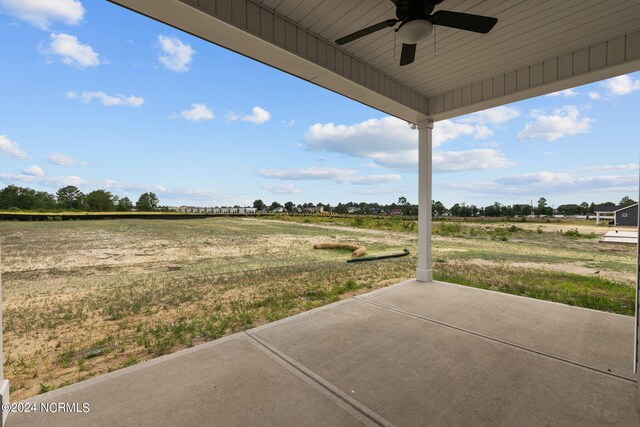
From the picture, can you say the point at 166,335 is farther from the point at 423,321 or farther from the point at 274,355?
the point at 423,321

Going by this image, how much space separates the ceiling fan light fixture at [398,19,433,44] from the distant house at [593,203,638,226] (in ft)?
38.1

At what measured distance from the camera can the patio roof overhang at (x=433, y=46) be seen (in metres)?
1.99

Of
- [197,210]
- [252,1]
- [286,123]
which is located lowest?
[197,210]

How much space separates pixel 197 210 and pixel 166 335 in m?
7.24

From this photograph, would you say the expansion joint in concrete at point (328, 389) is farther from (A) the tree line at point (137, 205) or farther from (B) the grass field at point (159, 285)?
(A) the tree line at point (137, 205)

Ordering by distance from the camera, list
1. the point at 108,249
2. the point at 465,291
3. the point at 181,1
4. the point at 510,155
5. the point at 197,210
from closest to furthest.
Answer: the point at 181,1 < the point at 465,291 < the point at 108,249 < the point at 197,210 < the point at 510,155

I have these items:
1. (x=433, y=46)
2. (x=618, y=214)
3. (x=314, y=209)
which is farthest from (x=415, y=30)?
(x=314, y=209)

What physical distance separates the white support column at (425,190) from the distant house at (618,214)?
9.56 m

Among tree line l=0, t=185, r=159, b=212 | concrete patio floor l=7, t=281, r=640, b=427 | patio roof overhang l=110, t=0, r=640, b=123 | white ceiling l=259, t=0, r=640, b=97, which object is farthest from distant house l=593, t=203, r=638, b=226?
tree line l=0, t=185, r=159, b=212

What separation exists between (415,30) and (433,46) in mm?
1064

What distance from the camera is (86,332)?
2.73 m

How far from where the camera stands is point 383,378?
166 cm

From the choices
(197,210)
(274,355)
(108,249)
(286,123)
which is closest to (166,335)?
(274,355)

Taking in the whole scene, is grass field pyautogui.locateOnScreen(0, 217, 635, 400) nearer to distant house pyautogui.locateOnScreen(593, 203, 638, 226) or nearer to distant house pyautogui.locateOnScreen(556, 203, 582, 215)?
distant house pyautogui.locateOnScreen(593, 203, 638, 226)
